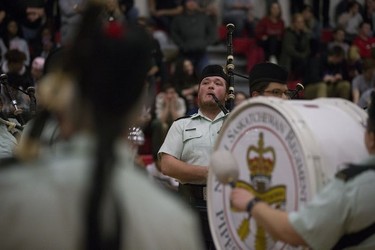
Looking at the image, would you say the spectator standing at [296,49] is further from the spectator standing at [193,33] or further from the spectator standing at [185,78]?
the spectator standing at [185,78]

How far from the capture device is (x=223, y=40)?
16.7 metres

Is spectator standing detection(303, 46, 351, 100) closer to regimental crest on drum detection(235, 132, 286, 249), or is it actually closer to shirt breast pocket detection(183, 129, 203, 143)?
shirt breast pocket detection(183, 129, 203, 143)

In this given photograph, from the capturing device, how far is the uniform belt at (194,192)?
721 centimetres

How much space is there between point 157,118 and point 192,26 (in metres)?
2.92

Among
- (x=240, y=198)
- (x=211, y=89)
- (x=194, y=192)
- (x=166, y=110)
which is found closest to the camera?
(x=240, y=198)

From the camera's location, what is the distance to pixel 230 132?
15.1 feet

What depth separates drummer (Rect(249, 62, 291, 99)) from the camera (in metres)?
6.29

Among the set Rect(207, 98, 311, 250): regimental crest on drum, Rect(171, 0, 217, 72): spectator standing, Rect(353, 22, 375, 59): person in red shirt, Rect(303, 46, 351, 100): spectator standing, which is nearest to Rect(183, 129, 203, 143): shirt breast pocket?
Rect(207, 98, 311, 250): regimental crest on drum

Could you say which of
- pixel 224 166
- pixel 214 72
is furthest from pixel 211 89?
pixel 224 166

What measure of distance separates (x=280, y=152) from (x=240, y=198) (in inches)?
12.1

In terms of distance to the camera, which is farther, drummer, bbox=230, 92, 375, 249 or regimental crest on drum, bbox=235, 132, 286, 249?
regimental crest on drum, bbox=235, 132, 286, 249

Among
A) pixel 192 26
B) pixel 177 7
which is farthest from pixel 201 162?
pixel 177 7

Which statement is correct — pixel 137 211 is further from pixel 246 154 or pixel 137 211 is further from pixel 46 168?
pixel 246 154

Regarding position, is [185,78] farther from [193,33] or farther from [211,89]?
[211,89]
